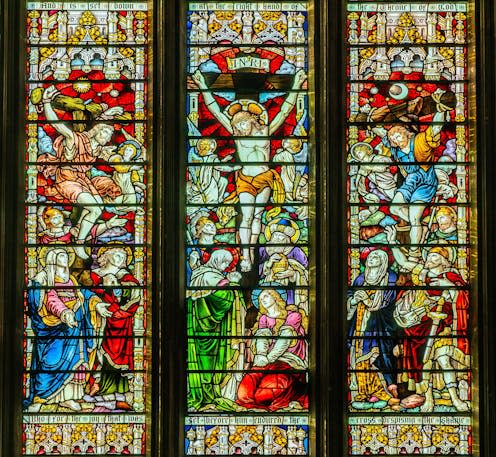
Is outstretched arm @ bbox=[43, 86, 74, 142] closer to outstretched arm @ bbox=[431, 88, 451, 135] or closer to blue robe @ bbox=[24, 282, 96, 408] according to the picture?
blue robe @ bbox=[24, 282, 96, 408]

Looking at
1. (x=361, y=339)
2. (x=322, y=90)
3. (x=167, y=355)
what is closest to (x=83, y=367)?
(x=167, y=355)

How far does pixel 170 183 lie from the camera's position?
700 cm

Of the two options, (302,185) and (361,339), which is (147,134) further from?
(361,339)

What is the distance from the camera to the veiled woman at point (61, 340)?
699 centimetres

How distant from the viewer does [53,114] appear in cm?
714

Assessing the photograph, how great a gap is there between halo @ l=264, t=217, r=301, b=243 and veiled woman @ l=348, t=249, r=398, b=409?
2.10 feet

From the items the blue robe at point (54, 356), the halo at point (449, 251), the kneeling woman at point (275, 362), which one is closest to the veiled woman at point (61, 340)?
the blue robe at point (54, 356)

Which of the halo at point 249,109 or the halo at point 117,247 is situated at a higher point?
the halo at point 249,109

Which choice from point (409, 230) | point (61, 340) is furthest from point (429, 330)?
point (61, 340)

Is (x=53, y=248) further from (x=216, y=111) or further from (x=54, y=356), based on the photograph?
(x=216, y=111)

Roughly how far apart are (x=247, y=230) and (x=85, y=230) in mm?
1392

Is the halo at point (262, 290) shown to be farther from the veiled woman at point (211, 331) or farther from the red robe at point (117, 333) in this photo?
the red robe at point (117, 333)

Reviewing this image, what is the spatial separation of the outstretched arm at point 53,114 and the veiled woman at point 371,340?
2785mm

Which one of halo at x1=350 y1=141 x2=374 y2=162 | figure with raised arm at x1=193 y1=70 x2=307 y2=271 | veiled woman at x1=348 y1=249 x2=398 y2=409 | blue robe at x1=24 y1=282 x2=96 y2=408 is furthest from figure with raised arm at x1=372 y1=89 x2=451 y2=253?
blue robe at x1=24 y1=282 x2=96 y2=408
